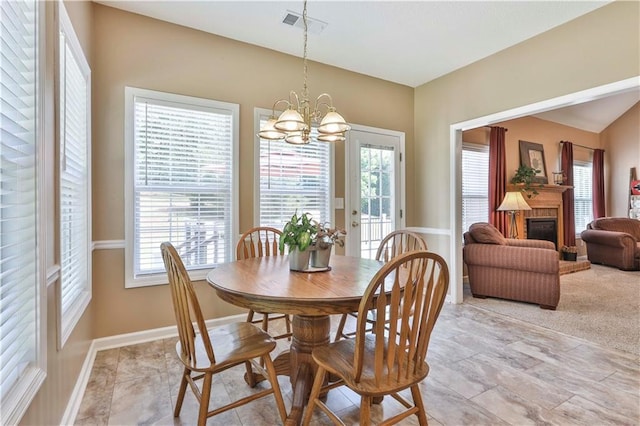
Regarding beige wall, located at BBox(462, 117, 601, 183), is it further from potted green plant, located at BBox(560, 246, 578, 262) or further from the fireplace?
potted green plant, located at BBox(560, 246, 578, 262)

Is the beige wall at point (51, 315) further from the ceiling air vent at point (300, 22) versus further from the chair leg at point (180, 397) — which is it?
the ceiling air vent at point (300, 22)

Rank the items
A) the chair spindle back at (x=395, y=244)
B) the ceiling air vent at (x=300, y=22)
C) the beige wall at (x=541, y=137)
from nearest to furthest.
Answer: the chair spindle back at (x=395, y=244) → the ceiling air vent at (x=300, y=22) → the beige wall at (x=541, y=137)

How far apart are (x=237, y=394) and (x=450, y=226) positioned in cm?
299

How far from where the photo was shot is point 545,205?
5992 mm

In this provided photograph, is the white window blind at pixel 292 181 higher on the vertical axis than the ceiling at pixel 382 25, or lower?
lower

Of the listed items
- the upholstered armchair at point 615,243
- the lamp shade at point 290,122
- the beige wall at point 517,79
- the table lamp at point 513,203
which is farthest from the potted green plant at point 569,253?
the lamp shade at point 290,122

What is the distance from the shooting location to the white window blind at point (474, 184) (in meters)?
4.95

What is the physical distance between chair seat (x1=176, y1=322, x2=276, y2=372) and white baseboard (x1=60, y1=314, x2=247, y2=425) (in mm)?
740

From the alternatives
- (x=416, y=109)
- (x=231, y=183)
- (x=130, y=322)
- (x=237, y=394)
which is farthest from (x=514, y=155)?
(x=130, y=322)

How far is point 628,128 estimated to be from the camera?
6.92 m

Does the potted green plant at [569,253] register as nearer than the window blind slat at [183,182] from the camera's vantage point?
No

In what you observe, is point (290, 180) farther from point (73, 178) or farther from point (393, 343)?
point (393, 343)

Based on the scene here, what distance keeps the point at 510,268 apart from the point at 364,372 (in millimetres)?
3143

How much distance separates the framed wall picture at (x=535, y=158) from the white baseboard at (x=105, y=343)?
5.45 meters
